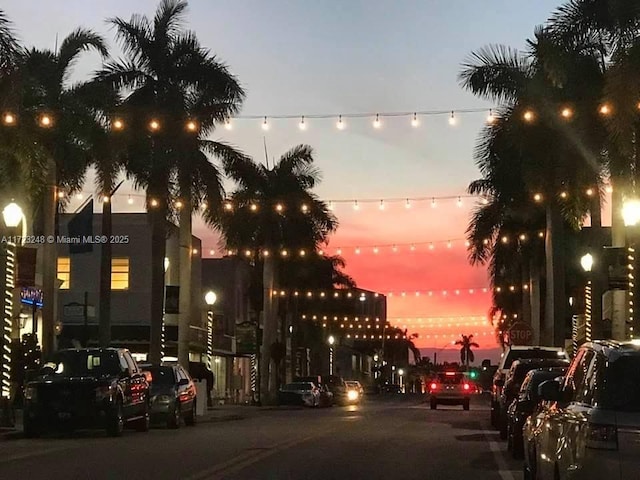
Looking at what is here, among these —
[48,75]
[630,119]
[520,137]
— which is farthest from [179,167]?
[630,119]

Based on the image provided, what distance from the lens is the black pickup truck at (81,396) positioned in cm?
2306

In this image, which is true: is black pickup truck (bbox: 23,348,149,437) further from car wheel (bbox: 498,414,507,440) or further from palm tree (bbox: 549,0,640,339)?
palm tree (bbox: 549,0,640,339)

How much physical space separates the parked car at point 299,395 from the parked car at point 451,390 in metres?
8.45

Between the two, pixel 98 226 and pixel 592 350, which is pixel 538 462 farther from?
pixel 98 226

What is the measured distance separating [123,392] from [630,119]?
13.0 m

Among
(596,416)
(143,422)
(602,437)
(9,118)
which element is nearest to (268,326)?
(143,422)

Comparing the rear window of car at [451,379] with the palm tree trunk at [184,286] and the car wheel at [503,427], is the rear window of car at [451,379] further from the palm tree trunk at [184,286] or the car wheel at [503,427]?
the car wheel at [503,427]

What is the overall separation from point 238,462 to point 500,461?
435cm

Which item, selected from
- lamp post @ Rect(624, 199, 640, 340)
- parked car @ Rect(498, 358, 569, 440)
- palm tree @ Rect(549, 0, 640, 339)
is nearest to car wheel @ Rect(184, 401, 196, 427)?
parked car @ Rect(498, 358, 569, 440)

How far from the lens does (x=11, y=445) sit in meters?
21.6

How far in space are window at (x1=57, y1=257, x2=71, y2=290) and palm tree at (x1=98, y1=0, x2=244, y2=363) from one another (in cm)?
1866

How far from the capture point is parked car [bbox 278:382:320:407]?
52.7 meters

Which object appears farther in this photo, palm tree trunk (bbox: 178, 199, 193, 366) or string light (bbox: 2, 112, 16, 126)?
palm tree trunk (bbox: 178, 199, 193, 366)

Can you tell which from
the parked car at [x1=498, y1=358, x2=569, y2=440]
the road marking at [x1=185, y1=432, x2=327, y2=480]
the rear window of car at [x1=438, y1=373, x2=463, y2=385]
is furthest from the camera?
the rear window of car at [x1=438, y1=373, x2=463, y2=385]
